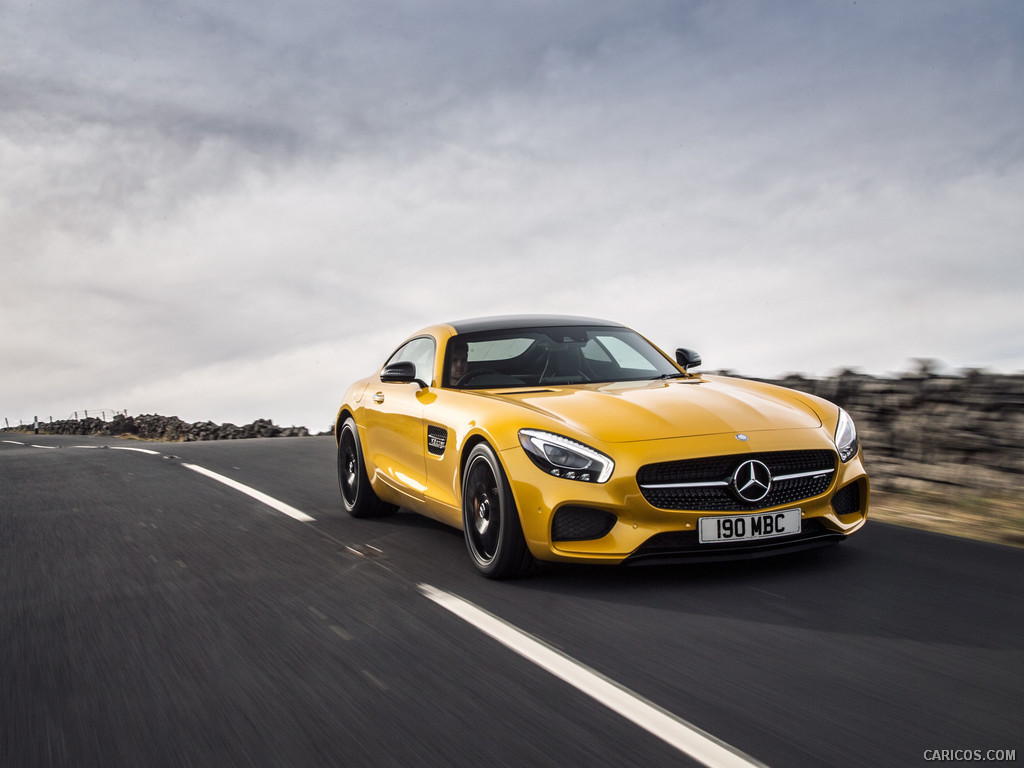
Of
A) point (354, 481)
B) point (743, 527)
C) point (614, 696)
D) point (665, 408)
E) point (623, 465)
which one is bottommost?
point (614, 696)

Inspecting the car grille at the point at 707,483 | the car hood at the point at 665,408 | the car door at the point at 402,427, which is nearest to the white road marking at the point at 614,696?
the car grille at the point at 707,483

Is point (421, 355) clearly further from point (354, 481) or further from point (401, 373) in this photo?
point (354, 481)

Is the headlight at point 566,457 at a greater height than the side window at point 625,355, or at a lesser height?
lesser

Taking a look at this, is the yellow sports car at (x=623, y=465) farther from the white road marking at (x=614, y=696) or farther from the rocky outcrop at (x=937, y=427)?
the rocky outcrop at (x=937, y=427)

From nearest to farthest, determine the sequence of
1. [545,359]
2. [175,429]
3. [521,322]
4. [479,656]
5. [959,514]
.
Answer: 1. [479,656]
2. [545,359]
3. [521,322]
4. [959,514]
5. [175,429]

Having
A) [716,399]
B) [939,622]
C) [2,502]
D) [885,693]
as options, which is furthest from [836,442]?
[2,502]

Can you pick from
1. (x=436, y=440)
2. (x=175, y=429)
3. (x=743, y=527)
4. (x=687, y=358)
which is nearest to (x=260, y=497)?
(x=436, y=440)

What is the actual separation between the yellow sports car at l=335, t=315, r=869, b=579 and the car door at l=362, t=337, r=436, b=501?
4 centimetres

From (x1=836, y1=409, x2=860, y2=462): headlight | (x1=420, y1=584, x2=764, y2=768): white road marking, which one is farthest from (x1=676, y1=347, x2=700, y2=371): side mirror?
(x1=420, y1=584, x2=764, y2=768): white road marking

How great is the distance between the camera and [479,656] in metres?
3.86

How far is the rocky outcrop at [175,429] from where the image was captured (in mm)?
28119

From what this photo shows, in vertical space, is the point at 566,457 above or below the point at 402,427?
below

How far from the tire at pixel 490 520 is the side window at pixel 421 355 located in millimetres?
1246

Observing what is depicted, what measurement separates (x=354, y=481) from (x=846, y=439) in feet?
12.5
